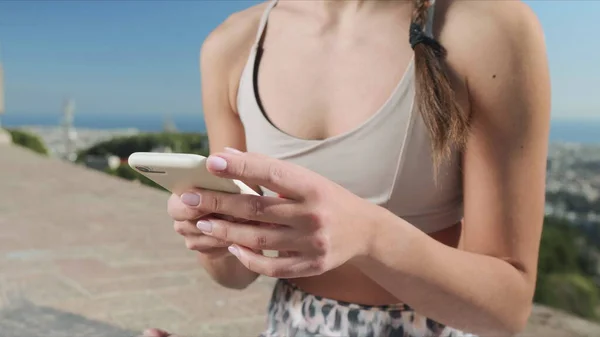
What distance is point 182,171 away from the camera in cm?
72

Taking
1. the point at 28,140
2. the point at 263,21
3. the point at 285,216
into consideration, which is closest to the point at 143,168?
the point at 285,216

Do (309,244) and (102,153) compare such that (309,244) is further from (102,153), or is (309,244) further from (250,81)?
(102,153)

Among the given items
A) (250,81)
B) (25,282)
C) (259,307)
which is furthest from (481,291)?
(25,282)

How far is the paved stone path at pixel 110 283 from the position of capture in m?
2.33

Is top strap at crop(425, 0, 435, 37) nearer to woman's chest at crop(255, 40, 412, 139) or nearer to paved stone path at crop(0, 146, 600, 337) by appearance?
woman's chest at crop(255, 40, 412, 139)

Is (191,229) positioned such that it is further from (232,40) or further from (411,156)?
(232,40)

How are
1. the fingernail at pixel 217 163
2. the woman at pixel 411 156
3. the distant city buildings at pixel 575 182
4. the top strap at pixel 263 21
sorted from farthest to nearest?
the distant city buildings at pixel 575 182 < the top strap at pixel 263 21 < the woman at pixel 411 156 < the fingernail at pixel 217 163

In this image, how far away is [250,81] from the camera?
3.58ft

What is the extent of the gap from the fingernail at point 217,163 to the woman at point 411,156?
100 millimetres

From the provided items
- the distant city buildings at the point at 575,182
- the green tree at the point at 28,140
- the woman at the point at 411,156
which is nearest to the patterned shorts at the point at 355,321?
the woman at the point at 411,156

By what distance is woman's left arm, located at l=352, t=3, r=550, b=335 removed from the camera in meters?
0.90

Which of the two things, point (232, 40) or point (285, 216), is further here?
point (232, 40)

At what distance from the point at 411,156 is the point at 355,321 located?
0.25 metres

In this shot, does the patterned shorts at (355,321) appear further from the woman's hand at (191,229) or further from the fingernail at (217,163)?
the fingernail at (217,163)
